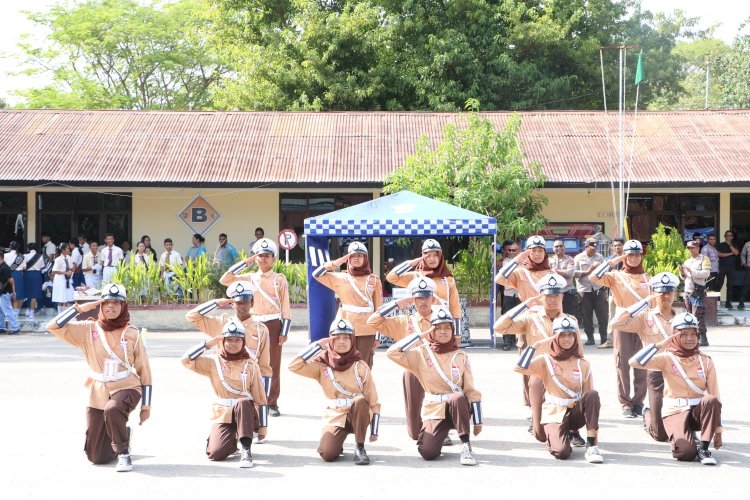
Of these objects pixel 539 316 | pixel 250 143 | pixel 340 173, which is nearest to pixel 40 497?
pixel 539 316

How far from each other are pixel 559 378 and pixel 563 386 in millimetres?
79

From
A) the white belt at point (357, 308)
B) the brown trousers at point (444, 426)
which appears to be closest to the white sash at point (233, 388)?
the brown trousers at point (444, 426)

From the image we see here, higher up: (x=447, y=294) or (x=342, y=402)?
(x=447, y=294)

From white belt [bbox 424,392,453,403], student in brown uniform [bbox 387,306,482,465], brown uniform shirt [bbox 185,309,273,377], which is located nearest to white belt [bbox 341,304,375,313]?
brown uniform shirt [bbox 185,309,273,377]

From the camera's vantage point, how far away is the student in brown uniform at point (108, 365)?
8555 millimetres

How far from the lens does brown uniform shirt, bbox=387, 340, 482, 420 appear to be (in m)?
8.94

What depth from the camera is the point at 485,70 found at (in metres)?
30.9

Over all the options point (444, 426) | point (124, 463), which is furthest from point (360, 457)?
point (124, 463)

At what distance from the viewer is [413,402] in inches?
371

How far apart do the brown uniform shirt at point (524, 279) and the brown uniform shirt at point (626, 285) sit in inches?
22.9

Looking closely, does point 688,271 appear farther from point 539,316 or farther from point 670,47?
point 670,47

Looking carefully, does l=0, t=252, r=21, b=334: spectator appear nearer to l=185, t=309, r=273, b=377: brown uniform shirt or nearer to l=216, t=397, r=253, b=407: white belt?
l=185, t=309, r=273, b=377: brown uniform shirt

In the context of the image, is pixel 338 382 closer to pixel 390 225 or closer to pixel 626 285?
pixel 626 285

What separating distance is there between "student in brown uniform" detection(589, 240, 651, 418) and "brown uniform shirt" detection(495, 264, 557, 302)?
0.59 m
